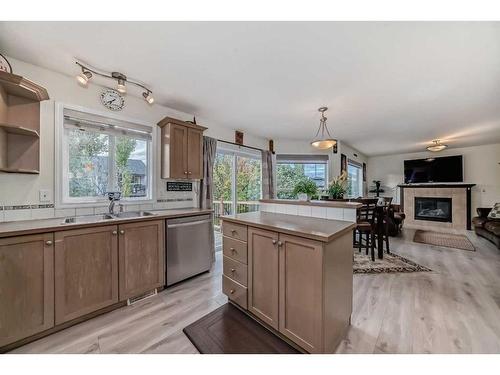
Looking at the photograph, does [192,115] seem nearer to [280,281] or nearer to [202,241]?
[202,241]

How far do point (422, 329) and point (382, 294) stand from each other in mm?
586

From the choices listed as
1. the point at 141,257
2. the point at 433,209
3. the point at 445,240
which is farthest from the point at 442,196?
the point at 141,257

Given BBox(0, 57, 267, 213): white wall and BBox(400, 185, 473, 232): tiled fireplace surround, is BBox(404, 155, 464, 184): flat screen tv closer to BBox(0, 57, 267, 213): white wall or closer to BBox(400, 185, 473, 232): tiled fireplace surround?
BBox(400, 185, 473, 232): tiled fireplace surround

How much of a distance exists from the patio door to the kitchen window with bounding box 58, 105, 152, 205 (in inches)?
51.8

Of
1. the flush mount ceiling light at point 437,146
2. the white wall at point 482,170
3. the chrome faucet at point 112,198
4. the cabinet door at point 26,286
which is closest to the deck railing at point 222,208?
the chrome faucet at point 112,198

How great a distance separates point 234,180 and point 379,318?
302cm

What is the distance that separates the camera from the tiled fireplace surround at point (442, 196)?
231 inches

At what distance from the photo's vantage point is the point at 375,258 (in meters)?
3.42

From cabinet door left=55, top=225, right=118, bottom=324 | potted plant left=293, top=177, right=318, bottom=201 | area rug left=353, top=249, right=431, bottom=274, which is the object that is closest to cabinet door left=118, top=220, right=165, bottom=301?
cabinet door left=55, top=225, right=118, bottom=324

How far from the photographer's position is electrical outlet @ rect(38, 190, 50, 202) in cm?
197

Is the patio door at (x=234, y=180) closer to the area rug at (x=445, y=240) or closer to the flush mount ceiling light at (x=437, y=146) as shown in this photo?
the area rug at (x=445, y=240)

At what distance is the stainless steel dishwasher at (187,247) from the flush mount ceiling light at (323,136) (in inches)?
77.1

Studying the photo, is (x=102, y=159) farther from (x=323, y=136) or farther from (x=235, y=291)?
(x=323, y=136)
